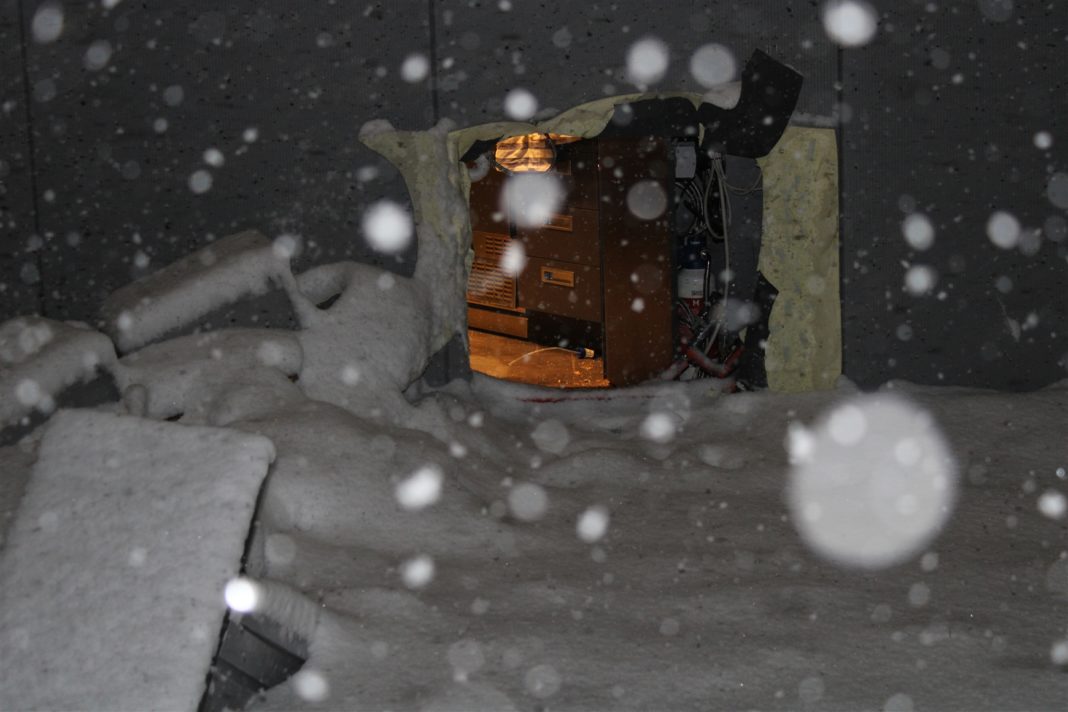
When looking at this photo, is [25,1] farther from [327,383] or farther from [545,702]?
[545,702]

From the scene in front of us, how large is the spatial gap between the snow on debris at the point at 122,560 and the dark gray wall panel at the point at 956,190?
10.5 ft

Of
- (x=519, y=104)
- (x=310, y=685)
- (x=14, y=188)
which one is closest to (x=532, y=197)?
(x=519, y=104)

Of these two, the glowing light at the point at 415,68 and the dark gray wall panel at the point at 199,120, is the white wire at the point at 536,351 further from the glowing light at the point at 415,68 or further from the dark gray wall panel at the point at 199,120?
the glowing light at the point at 415,68

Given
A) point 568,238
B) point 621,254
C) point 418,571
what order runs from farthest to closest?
point 568,238 < point 621,254 < point 418,571

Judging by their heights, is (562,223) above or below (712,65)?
below

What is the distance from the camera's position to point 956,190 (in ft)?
16.1

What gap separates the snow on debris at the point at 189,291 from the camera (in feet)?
14.2

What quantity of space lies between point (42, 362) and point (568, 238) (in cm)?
359

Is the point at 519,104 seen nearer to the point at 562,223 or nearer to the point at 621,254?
the point at 621,254

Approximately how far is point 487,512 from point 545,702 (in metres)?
1.26

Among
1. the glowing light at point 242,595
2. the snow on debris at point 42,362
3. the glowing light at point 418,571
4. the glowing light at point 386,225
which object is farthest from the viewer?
the glowing light at point 386,225

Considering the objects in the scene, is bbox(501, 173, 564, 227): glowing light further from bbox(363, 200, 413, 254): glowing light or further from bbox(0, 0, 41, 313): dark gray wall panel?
bbox(0, 0, 41, 313): dark gray wall panel

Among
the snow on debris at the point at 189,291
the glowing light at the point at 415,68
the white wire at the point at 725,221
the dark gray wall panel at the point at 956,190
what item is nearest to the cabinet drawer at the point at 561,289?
the white wire at the point at 725,221

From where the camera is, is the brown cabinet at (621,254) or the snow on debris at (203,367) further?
the brown cabinet at (621,254)
